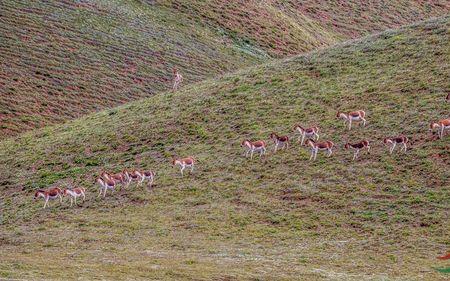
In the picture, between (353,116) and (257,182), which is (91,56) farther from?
(257,182)

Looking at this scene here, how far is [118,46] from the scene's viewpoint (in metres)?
62.8

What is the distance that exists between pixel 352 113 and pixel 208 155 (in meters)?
6.03

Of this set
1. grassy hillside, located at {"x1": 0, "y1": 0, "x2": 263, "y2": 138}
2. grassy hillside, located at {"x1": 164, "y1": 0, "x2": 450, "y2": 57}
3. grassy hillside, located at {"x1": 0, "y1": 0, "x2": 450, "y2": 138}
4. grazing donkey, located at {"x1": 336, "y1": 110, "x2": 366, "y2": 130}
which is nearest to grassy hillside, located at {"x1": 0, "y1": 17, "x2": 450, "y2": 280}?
grazing donkey, located at {"x1": 336, "y1": 110, "x2": 366, "y2": 130}

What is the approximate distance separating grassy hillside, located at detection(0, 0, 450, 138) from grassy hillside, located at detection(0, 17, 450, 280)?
879 cm

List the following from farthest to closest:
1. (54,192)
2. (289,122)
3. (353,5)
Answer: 1. (353,5)
2. (289,122)
3. (54,192)

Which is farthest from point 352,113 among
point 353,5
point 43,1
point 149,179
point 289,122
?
point 353,5

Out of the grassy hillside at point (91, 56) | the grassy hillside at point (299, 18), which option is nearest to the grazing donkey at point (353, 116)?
the grassy hillside at point (91, 56)

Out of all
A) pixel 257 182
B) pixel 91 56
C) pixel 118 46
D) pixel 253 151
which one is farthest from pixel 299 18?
pixel 257 182

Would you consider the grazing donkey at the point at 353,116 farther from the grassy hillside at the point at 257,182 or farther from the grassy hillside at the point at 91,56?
the grassy hillside at the point at 91,56

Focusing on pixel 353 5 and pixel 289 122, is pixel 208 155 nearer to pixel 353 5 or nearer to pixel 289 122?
pixel 289 122

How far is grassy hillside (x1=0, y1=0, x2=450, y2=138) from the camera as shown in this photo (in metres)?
55.4

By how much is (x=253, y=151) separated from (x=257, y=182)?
2.99 metres

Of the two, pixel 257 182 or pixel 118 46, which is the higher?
pixel 118 46

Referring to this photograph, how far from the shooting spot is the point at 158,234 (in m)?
27.9
